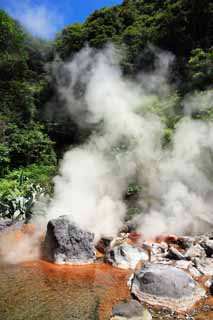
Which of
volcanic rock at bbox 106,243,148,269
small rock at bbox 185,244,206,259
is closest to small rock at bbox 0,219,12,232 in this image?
volcanic rock at bbox 106,243,148,269

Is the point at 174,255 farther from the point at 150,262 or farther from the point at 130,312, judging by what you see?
the point at 130,312

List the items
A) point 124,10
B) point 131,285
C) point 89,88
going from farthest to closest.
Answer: point 124,10
point 89,88
point 131,285

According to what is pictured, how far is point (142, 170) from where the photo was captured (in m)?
11.4

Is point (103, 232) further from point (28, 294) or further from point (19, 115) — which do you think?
point (19, 115)

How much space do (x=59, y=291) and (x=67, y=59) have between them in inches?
761

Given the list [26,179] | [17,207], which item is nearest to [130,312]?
[17,207]

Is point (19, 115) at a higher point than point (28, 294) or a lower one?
higher

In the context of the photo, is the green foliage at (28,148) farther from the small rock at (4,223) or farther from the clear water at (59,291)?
the clear water at (59,291)

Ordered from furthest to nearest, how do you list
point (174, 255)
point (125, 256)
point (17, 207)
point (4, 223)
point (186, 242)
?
1. point (17, 207)
2. point (4, 223)
3. point (186, 242)
4. point (174, 255)
5. point (125, 256)

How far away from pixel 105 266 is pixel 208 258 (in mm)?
2346

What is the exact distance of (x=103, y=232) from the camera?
8.85 m

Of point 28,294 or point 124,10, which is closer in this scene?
point 28,294

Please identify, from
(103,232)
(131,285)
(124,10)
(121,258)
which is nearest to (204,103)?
(103,232)

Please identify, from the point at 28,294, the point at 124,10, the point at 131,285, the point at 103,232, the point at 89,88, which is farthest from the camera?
the point at 124,10
